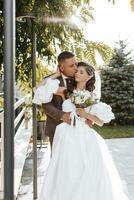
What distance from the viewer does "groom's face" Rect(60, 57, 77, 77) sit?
317 cm

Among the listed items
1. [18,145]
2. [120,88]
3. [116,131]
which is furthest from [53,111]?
[120,88]

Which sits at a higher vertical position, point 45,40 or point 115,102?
point 45,40

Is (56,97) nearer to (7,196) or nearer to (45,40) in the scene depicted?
(7,196)

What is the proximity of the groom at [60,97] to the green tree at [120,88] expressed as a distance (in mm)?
10642

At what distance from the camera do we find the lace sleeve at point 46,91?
312 cm

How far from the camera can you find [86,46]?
14.9 feet

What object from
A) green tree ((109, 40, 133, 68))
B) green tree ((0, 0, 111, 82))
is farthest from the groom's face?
green tree ((109, 40, 133, 68))

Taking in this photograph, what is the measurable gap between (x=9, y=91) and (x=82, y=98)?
1.20 m

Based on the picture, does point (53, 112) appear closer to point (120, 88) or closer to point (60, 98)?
point (60, 98)

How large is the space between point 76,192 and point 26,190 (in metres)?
1.61

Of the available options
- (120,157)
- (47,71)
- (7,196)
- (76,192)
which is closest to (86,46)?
(47,71)

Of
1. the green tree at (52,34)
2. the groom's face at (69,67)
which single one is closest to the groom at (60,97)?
the groom's face at (69,67)

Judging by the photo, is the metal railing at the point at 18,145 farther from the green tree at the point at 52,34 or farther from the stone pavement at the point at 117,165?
the green tree at the point at 52,34

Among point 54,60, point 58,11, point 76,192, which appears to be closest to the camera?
point 76,192
